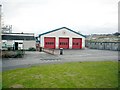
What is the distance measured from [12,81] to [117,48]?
1648 inches

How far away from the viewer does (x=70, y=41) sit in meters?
51.2

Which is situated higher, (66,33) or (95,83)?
(66,33)

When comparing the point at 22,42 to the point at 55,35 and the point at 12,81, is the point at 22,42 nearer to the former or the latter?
the point at 55,35

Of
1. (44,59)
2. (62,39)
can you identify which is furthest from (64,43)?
(44,59)

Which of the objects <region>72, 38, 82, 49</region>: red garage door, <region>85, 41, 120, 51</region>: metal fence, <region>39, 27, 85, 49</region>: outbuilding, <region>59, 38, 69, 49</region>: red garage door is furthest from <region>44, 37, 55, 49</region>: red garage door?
<region>85, 41, 120, 51</region>: metal fence

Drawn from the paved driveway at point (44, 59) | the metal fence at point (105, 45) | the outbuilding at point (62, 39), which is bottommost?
the paved driveway at point (44, 59)

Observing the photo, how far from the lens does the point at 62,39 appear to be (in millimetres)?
50781

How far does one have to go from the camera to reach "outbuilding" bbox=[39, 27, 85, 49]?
4947 centimetres

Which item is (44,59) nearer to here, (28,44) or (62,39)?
(28,44)

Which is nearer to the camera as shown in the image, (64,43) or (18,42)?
(18,42)

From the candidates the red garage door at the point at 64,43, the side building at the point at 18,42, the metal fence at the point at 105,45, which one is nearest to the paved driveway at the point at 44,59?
the side building at the point at 18,42

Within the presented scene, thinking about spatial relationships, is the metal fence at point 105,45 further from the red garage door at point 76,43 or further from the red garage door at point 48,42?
the red garage door at point 48,42

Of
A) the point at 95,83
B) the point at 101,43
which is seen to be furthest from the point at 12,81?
the point at 101,43

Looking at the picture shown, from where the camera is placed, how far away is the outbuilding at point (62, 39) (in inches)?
1948
